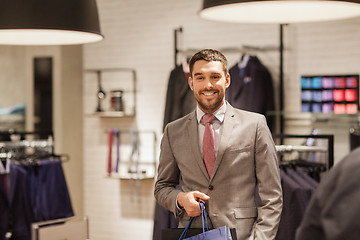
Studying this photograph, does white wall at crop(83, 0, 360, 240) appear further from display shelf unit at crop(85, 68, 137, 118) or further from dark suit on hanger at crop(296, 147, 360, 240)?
dark suit on hanger at crop(296, 147, 360, 240)

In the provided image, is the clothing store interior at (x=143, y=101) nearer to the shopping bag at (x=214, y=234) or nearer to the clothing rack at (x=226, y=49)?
the clothing rack at (x=226, y=49)

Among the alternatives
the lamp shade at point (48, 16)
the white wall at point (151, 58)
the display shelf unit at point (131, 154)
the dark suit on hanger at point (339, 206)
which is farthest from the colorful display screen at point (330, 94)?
the dark suit on hanger at point (339, 206)

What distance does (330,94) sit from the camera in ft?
16.4

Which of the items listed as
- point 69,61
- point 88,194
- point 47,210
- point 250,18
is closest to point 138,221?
point 88,194

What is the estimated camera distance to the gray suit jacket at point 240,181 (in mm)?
2330

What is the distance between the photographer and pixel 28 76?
732cm

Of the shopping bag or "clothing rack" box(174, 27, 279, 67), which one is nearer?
the shopping bag

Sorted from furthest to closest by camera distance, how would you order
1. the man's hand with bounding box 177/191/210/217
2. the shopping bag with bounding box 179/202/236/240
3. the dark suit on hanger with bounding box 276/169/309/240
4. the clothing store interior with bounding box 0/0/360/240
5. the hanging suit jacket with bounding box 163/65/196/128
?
the hanging suit jacket with bounding box 163/65/196/128
the clothing store interior with bounding box 0/0/360/240
the dark suit on hanger with bounding box 276/169/309/240
the man's hand with bounding box 177/191/210/217
the shopping bag with bounding box 179/202/236/240

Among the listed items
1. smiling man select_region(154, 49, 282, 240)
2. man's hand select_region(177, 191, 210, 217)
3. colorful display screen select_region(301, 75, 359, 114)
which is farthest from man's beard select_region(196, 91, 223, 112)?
colorful display screen select_region(301, 75, 359, 114)

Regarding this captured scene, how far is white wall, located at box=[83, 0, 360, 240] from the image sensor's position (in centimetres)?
512

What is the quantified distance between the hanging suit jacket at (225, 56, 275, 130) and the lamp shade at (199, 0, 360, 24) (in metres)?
2.12

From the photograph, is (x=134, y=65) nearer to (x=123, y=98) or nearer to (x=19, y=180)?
(x=123, y=98)

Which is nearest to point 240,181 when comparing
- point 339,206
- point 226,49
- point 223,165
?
point 223,165

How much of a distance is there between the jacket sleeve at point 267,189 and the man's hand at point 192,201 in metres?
0.27
